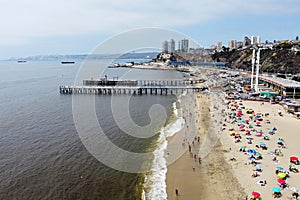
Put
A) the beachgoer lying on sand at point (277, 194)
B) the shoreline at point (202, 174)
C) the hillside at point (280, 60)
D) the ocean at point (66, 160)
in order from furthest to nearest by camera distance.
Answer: the hillside at point (280, 60) → the ocean at point (66, 160) → the shoreline at point (202, 174) → the beachgoer lying on sand at point (277, 194)

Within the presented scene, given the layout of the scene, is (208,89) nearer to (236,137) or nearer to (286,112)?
(286,112)

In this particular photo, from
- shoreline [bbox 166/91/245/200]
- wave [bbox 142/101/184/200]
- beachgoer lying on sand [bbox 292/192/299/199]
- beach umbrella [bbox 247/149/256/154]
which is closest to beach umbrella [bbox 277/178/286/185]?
beachgoer lying on sand [bbox 292/192/299/199]

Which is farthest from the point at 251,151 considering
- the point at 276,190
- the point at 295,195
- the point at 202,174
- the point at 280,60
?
the point at 280,60

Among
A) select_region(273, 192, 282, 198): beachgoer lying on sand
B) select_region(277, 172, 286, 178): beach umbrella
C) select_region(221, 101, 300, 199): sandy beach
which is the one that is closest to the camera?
select_region(273, 192, 282, 198): beachgoer lying on sand

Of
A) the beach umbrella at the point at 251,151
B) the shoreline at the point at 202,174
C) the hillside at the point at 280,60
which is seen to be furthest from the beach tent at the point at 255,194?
the hillside at the point at 280,60

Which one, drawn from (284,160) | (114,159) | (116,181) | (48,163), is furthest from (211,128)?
(48,163)

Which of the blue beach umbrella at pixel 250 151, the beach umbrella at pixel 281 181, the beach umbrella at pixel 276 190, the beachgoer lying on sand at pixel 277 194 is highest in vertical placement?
the blue beach umbrella at pixel 250 151

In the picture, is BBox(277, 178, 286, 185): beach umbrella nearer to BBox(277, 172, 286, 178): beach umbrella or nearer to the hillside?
BBox(277, 172, 286, 178): beach umbrella

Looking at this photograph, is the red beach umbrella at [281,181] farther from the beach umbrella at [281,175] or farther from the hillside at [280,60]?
the hillside at [280,60]

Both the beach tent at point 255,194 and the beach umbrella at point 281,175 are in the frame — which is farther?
the beach umbrella at point 281,175

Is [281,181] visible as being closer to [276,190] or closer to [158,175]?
[276,190]
